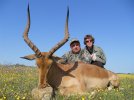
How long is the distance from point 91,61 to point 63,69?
217 cm

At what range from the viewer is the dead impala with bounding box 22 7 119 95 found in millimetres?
7781

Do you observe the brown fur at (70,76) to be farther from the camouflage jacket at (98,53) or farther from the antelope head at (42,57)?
the camouflage jacket at (98,53)

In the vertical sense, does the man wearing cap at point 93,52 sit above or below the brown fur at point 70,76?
above

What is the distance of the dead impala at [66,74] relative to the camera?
25.5ft

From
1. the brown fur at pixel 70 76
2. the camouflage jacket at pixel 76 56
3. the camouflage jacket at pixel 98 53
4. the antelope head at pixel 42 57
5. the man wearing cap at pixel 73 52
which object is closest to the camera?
the antelope head at pixel 42 57

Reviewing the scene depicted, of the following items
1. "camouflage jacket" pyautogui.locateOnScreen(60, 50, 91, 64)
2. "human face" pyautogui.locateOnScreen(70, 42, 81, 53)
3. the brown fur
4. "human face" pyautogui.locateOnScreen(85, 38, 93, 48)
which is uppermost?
"human face" pyautogui.locateOnScreen(85, 38, 93, 48)

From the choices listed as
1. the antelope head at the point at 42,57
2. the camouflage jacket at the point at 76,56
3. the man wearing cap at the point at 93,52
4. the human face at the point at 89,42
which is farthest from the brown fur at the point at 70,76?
the human face at the point at 89,42

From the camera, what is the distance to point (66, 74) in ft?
28.6

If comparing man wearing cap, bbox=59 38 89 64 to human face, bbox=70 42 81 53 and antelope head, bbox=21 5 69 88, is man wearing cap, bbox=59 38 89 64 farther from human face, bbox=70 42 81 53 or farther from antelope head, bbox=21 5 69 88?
antelope head, bbox=21 5 69 88

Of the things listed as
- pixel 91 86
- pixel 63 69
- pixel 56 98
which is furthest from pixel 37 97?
pixel 91 86

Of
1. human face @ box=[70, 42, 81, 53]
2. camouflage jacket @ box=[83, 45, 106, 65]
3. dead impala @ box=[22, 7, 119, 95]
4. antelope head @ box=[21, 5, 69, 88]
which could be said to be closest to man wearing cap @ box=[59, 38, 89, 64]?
human face @ box=[70, 42, 81, 53]

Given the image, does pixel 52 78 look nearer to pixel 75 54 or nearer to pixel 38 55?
pixel 38 55

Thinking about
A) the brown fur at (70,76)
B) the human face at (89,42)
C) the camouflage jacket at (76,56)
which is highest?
the human face at (89,42)

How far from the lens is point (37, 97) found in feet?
21.7
